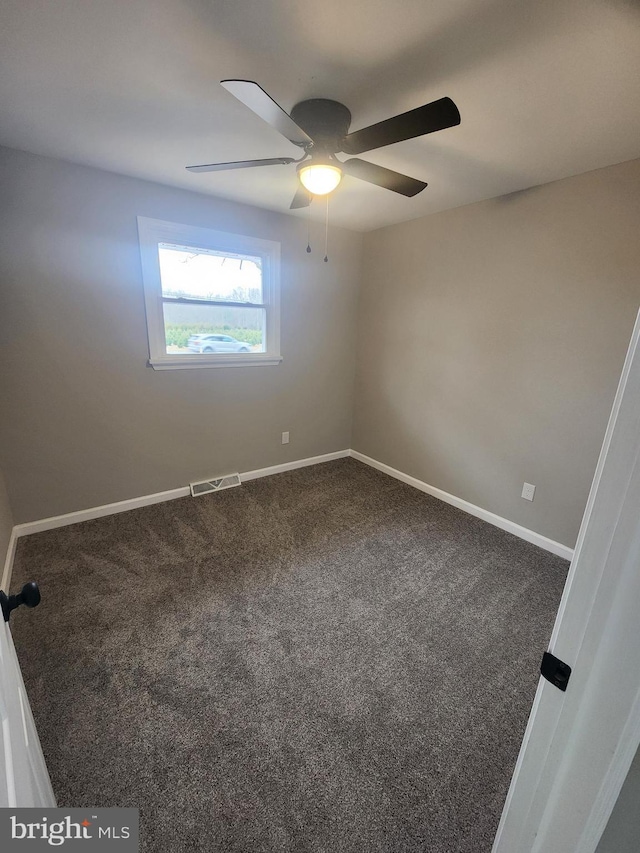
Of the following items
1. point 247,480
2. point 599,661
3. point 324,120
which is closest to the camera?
point 599,661

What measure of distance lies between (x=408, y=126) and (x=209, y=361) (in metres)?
2.12

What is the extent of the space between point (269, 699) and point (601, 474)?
153 centimetres

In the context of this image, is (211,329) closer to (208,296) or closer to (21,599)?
(208,296)

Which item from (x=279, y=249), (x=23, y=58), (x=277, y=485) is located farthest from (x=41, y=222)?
(x=277, y=485)

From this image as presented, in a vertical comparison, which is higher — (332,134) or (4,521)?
(332,134)

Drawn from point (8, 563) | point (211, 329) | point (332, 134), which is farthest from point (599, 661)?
point (211, 329)

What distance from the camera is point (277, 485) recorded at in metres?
3.28

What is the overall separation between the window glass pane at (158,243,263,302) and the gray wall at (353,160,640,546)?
1.20 m

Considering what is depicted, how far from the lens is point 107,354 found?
2465 mm

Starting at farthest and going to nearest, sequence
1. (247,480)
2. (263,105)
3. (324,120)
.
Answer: (247,480) < (324,120) < (263,105)

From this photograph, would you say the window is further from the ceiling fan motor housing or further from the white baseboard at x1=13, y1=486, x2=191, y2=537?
the ceiling fan motor housing

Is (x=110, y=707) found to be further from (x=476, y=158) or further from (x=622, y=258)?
(x=622, y=258)

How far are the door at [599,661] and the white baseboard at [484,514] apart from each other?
7.24ft

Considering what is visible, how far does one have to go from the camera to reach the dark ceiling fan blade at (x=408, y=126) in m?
1.12
